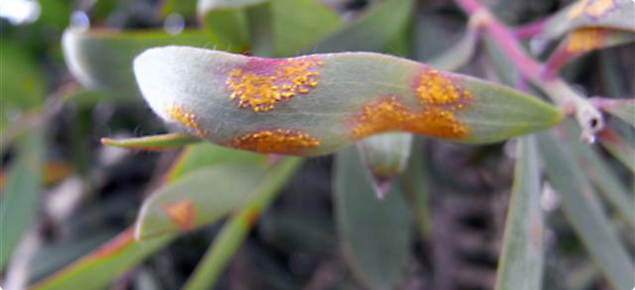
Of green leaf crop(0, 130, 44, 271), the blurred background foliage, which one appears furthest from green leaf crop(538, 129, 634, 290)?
green leaf crop(0, 130, 44, 271)

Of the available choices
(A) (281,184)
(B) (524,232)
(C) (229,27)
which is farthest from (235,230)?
(B) (524,232)

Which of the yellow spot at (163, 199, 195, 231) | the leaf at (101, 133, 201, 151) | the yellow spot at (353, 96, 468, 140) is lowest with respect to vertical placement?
the yellow spot at (163, 199, 195, 231)

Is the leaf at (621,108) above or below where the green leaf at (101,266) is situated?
above

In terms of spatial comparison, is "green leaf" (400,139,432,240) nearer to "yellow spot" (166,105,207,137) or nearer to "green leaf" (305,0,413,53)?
"green leaf" (305,0,413,53)

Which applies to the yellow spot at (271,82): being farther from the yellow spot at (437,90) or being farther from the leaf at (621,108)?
the leaf at (621,108)

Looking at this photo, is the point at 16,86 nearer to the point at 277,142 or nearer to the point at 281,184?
the point at 281,184

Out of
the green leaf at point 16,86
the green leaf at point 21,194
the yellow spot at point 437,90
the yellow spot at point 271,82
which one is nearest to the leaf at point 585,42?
the yellow spot at point 437,90
